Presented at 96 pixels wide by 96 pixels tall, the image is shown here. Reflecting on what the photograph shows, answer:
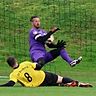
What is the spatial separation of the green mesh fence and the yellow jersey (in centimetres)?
753

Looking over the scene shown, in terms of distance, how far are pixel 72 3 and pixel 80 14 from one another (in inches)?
32.8

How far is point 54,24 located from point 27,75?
9.97 m

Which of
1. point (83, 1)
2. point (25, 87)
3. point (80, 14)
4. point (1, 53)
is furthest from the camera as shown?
point (83, 1)

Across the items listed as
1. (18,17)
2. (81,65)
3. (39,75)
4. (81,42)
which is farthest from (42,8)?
(39,75)

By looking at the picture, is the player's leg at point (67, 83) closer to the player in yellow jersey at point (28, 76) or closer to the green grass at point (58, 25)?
the player in yellow jersey at point (28, 76)

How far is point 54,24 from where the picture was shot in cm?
2169

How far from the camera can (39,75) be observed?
1196 centimetres

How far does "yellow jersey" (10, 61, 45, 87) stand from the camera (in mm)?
11875

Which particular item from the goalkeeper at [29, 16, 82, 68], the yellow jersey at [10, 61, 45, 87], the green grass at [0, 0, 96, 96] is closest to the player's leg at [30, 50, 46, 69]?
the goalkeeper at [29, 16, 82, 68]

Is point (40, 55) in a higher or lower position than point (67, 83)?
higher

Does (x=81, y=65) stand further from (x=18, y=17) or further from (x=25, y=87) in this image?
(x=25, y=87)
